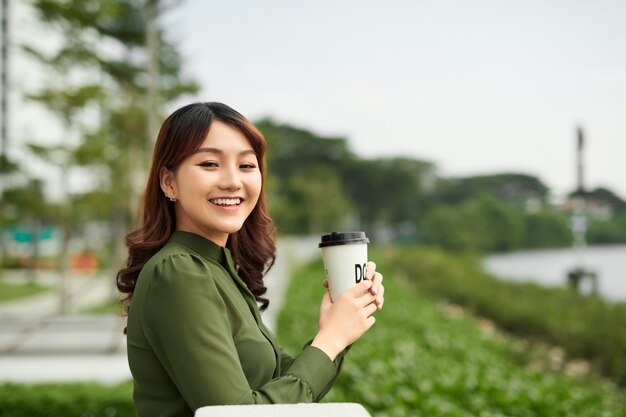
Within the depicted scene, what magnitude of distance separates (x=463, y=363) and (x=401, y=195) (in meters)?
41.6

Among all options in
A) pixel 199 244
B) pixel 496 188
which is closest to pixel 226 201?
pixel 199 244

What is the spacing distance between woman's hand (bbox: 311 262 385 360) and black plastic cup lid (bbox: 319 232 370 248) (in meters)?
0.08

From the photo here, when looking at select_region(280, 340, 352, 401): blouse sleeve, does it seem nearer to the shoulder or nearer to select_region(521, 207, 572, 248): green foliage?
the shoulder

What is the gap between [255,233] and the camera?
1.58 meters

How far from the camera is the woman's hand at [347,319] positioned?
48.4 inches

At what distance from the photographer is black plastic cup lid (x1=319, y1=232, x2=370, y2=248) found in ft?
4.08

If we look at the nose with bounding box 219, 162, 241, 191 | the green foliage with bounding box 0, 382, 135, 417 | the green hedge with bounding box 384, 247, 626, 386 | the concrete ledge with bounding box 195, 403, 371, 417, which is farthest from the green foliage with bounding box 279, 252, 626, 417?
the concrete ledge with bounding box 195, 403, 371, 417

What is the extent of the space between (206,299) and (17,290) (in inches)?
663

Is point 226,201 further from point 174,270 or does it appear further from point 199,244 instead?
point 174,270

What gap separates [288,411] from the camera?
97 centimetres

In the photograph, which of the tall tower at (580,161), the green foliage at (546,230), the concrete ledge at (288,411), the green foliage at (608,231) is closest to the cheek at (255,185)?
the concrete ledge at (288,411)

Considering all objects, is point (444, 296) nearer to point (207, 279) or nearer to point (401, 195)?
point (207, 279)

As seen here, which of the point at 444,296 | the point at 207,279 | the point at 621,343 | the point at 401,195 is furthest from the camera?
the point at 401,195

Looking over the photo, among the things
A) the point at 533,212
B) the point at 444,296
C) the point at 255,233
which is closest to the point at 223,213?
the point at 255,233
